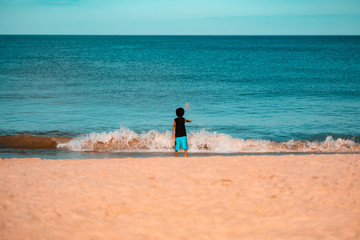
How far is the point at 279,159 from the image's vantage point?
950cm

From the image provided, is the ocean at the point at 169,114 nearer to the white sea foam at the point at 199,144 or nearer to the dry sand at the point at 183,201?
the white sea foam at the point at 199,144

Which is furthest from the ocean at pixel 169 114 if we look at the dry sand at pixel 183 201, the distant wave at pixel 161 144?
the dry sand at pixel 183 201

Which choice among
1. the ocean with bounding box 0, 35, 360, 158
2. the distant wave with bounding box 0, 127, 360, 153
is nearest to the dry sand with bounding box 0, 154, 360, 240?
the ocean with bounding box 0, 35, 360, 158

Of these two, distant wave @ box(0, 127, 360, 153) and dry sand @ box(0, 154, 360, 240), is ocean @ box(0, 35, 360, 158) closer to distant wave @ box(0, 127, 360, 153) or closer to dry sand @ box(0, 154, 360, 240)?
distant wave @ box(0, 127, 360, 153)

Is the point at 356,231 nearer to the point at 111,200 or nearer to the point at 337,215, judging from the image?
the point at 337,215

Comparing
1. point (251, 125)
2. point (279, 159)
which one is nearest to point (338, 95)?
point (251, 125)

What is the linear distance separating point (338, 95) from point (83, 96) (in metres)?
17.7

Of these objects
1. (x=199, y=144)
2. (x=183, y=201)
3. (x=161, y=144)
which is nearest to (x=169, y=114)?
(x=161, y=144)

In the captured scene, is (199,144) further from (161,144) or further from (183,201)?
(183,201)

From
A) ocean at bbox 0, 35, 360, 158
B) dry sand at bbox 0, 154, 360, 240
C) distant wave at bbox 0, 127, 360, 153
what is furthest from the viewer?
ocean at bbox 0, 35, 360, 158

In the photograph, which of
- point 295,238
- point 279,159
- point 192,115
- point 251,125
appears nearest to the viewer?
point 295,238

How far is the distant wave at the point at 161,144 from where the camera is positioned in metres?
13.2

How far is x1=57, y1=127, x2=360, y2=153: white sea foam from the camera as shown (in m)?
13.2

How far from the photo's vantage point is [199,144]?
543 inches
